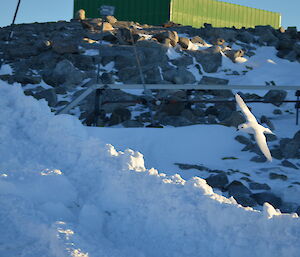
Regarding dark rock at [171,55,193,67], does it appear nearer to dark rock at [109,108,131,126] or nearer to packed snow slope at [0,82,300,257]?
dark rock at [109,108,131,126]

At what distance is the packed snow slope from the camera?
2.97 meters

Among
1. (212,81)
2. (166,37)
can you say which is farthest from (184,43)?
(212,81)

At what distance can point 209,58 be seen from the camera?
14.7m

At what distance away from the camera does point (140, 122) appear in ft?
29.6

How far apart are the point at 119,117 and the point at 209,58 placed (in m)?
6.64

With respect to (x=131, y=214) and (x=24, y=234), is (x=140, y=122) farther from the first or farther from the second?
(x=24, y=234)

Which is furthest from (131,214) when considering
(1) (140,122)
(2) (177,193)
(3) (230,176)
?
(1) (140,122)

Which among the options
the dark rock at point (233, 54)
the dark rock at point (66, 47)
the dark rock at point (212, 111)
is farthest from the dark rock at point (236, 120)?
the dark rock at point (66, 47)

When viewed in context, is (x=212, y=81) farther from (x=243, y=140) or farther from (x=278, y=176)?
(x=278, y=176)

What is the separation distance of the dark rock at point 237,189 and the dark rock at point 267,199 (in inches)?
4.2

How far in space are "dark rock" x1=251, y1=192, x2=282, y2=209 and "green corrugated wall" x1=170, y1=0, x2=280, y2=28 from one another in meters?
19.9

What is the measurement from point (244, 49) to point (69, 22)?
324 inches

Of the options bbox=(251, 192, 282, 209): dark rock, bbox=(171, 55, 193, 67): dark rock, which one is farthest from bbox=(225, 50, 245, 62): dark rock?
bbox=(251, 192, 282, 209): dark rock

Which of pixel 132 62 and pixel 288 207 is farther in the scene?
pixel 132 62
